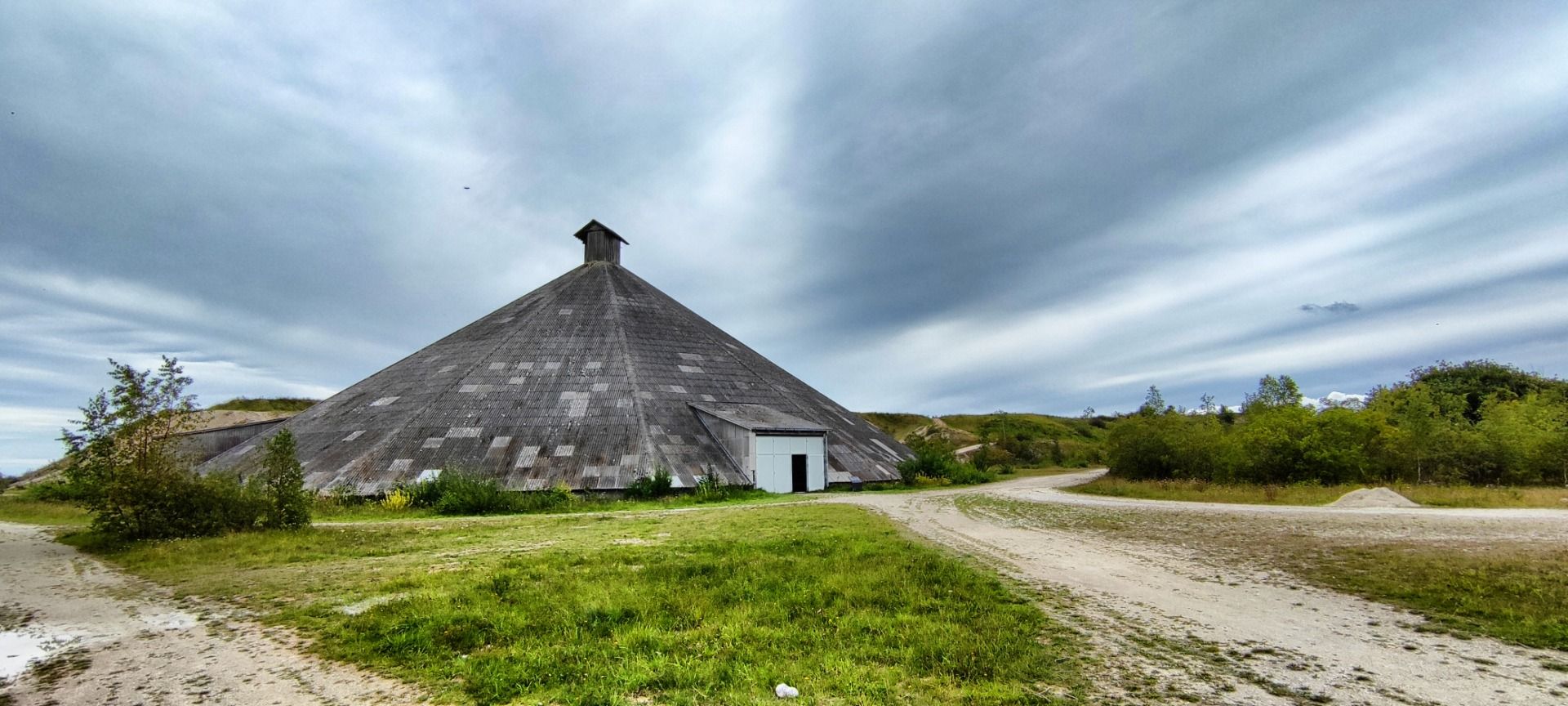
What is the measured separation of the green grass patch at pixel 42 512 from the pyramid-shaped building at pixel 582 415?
520cm

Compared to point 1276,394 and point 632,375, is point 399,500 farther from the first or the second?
point 1276,394

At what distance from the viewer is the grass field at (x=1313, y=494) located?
2178cm

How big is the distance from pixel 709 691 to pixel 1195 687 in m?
3.70

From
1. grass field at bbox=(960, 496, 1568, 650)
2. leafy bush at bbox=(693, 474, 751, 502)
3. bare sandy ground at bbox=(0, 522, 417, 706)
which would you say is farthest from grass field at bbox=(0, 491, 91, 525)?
grass field at bbox=(960, 496, 1568, 650)

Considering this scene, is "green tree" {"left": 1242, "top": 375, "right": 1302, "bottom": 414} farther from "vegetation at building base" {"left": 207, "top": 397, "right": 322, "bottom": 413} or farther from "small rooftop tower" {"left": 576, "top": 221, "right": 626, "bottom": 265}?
"vegetation at building base" {"left": 207, "top": 397, "right": 322, "bottom": 413}

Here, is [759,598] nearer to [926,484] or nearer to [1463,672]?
[1463,672]

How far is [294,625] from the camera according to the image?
7277 millimetres

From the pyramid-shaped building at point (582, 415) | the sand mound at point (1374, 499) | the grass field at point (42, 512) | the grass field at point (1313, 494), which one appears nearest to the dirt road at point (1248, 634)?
the sand mound at point (1374, 499)

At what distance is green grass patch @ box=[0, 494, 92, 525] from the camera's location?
24062mm

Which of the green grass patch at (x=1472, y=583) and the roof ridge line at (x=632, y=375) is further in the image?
the roof ridge line at (x=632, y=375)

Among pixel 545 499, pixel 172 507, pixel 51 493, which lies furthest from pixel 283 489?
pixel 51 493

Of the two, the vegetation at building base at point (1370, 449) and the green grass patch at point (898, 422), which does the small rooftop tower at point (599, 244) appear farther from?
the green grass patch at point (898, 422)

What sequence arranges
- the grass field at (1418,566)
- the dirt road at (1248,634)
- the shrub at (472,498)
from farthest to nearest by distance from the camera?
the shrub at (472,498) → the grass field at (1418,566) → the dirt road at (1248,634)

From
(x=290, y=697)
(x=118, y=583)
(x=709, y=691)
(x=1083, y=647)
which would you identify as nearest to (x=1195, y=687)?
(x=1083, y=647)
